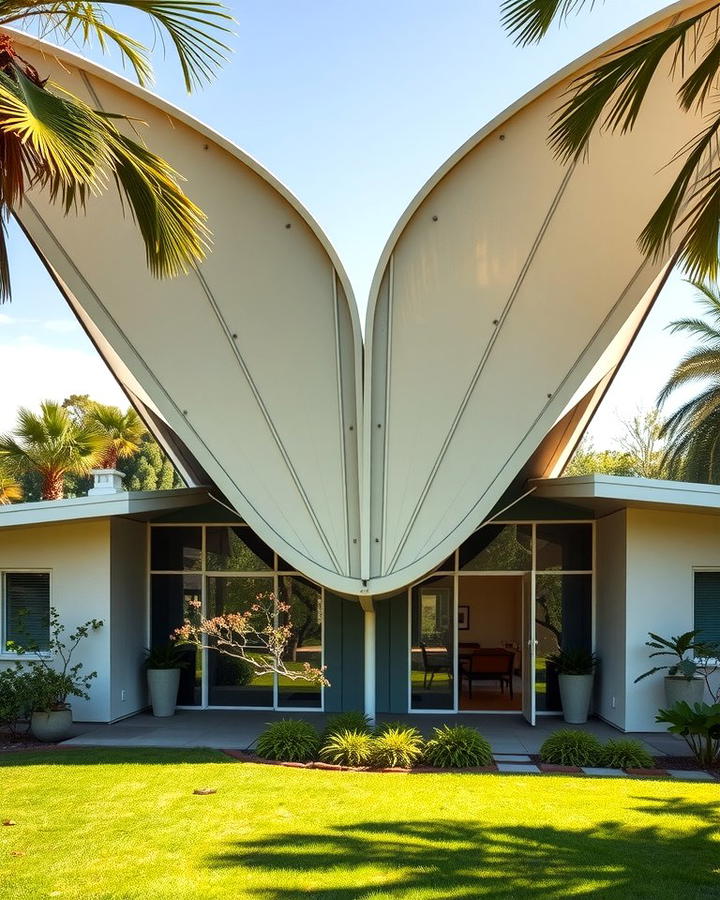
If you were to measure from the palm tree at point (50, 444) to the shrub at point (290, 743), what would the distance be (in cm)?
1301

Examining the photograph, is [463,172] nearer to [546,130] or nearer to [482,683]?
[546,130]

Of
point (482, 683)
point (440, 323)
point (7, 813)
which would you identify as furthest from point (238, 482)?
point (482, 683)

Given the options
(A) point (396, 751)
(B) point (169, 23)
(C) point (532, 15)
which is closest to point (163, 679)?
(A) point (396, 751)

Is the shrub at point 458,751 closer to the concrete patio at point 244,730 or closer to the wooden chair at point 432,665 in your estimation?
the concrete patio at point 244,730

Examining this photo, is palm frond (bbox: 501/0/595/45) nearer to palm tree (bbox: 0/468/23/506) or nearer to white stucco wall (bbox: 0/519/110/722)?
white stucco wall (bbox: 0/519/110/722)

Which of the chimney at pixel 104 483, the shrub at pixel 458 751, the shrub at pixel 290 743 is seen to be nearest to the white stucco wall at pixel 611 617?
Result: the shrub at pixel 458 751

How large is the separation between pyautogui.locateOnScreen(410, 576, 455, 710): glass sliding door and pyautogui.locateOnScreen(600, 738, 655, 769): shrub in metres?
4.94

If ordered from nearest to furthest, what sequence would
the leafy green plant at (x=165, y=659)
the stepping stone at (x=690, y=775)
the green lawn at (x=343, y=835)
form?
1. the green lawn at (x=343, y=835)
2. the stepping stone at (x=690, y=775)
3. the leafy green plant at (x=165, y=659)

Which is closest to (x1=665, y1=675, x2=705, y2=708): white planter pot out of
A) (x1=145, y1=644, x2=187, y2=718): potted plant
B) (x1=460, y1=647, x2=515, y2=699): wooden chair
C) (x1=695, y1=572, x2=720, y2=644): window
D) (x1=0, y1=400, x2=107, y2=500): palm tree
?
(x1=695, y1=572, x2=720, y2=644): window

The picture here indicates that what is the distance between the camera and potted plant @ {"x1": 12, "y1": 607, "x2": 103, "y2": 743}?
13141mm

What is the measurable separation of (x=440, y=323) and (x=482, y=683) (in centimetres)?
→ 1101

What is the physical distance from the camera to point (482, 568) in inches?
642

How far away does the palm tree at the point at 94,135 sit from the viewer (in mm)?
6043

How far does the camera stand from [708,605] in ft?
48.5
